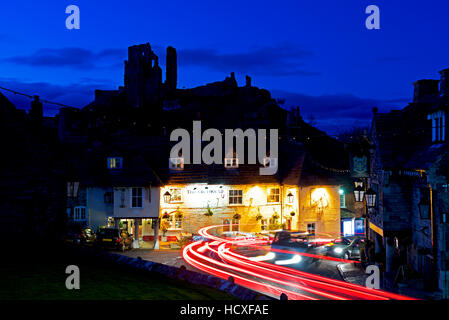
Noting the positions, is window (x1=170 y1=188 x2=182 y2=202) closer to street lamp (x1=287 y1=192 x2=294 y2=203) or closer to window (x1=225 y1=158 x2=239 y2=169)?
window (x1=225 y1=158 x2=239 y2=169)

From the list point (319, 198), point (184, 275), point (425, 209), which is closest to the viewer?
point (184, 275)

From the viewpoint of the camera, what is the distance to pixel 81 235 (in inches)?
1384

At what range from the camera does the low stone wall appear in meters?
12.4

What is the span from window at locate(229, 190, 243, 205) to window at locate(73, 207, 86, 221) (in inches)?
533

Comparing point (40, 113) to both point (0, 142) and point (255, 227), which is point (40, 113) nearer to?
point (0, 142)

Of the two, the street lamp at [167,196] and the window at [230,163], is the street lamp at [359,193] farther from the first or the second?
the window at [230,163]

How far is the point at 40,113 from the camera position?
78.6 feet

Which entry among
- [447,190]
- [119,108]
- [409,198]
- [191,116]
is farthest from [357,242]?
[119,108]

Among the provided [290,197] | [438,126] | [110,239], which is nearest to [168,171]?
[110,239]

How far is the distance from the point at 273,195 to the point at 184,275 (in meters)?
28.0

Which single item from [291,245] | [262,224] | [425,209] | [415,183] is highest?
[415,183]

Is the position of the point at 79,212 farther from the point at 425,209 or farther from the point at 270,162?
the point at 425,209

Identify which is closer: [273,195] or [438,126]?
[438,126]

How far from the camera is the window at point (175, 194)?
4041 cm
